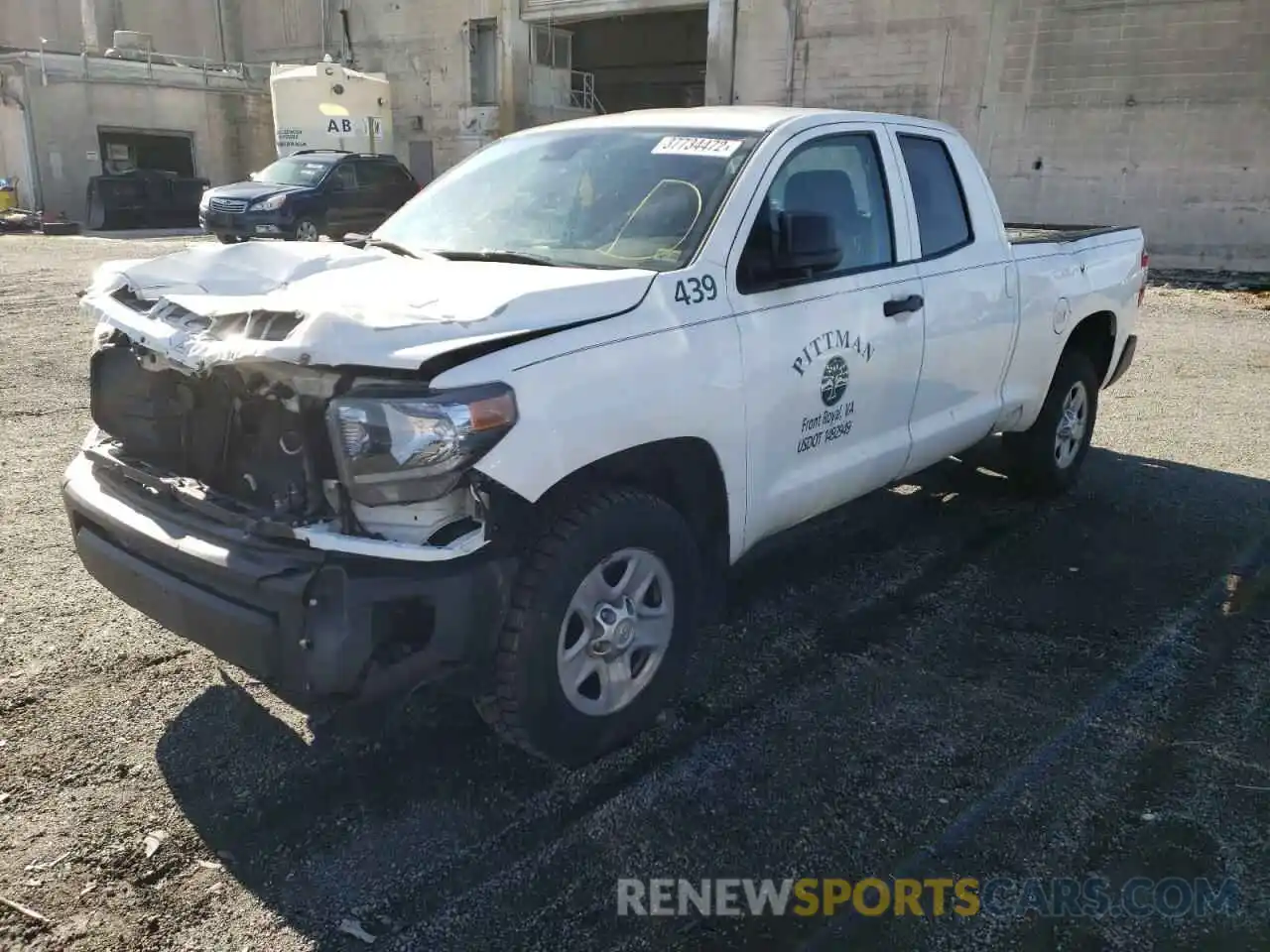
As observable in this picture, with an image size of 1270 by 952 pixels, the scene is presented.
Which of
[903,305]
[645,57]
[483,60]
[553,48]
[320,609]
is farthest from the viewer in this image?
[645,57]

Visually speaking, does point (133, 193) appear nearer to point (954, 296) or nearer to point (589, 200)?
point (589, 200)

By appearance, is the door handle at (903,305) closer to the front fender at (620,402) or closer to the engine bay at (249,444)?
the front fender at (620,402)

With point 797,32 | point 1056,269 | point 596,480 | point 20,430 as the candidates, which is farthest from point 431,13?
point 596,480

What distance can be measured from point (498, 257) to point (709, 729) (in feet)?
5.85

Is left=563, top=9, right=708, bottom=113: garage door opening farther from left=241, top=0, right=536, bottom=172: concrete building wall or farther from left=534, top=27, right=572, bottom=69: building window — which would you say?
left=241, top=0, right=536, bottom=172: concrete building wall

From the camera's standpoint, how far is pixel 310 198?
1728 cm

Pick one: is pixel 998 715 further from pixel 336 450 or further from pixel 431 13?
pixel 431 13

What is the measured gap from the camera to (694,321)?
3.03 meters

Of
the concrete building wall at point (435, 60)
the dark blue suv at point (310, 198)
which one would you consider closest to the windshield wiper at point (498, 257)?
the dark blue suv at point (310, 198)

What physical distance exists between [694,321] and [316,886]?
6.25 ft

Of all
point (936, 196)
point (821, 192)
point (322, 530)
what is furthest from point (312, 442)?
point (936, 196)

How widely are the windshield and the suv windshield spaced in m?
15.1

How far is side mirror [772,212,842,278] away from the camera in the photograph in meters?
3.20

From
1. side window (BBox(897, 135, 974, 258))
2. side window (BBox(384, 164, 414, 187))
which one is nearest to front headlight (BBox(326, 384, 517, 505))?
side window (BBox(897, 135, 974, 258))
